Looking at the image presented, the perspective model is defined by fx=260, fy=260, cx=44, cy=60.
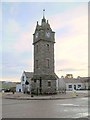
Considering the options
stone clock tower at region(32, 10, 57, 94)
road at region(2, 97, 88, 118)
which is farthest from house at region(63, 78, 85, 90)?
road at region(2, 97, 88, 118)

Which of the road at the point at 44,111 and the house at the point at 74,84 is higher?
the house at the point at 74,84

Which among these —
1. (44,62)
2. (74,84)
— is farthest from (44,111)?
(74,84)

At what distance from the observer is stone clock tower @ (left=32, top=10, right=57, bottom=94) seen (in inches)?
2202

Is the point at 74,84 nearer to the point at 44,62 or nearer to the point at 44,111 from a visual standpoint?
the point at 44,62

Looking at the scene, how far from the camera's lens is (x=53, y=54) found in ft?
188

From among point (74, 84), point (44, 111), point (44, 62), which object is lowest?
point (44, 111)

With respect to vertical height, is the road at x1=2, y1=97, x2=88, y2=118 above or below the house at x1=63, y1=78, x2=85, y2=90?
below

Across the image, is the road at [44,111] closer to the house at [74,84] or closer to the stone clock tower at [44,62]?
the stone clock tower at [44,62]

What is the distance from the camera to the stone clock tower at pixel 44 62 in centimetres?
5594

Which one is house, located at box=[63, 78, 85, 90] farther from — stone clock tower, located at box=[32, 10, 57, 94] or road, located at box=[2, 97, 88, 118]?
road, located at box=[2, 97, 88, 118]

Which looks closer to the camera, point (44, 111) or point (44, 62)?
point (44, 111)

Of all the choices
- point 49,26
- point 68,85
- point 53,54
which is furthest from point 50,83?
point 68,85

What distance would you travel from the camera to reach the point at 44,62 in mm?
55719

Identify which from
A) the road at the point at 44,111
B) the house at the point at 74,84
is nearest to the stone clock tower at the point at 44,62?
the road at the point at 44,111
